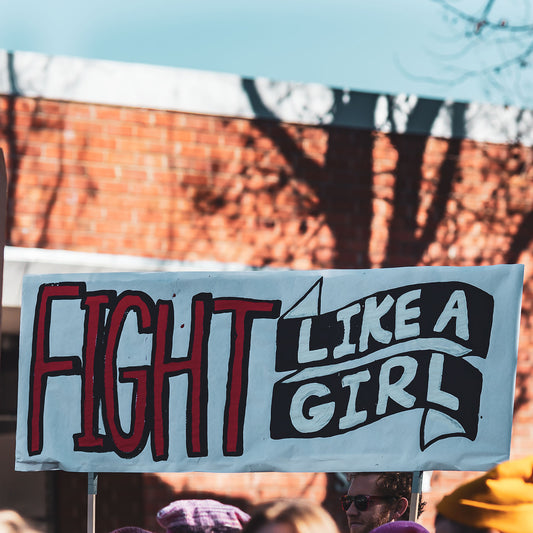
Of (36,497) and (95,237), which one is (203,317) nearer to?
(95,237)

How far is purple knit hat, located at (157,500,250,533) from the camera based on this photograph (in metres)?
3.25

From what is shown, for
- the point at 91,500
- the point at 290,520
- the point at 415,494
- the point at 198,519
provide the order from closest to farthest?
the point at 290,520 < the point at 198,519 < the point at 415,494 < the point at 91,500

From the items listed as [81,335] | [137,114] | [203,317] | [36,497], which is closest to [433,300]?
[203,317]

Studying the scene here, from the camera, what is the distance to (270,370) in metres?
3.72

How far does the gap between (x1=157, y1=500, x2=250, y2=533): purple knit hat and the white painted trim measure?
3.79 m

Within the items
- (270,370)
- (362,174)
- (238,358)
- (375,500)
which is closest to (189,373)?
(238,358)

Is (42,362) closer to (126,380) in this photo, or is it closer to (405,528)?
(126,380)

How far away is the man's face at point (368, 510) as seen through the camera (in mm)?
3572

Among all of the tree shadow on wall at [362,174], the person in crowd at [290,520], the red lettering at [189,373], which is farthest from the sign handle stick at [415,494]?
the tree shadow on wall at [362,174]

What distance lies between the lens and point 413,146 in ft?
22.7

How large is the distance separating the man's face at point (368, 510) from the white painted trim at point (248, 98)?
3.61 m

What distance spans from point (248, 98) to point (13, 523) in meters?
3.68

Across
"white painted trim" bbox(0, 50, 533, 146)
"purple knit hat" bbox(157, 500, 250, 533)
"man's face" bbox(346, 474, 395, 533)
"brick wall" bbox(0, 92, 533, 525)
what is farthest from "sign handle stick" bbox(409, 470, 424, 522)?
"white painted trim" bbox(0, 50, 533, 146)

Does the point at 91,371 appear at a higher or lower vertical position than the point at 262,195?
lower
